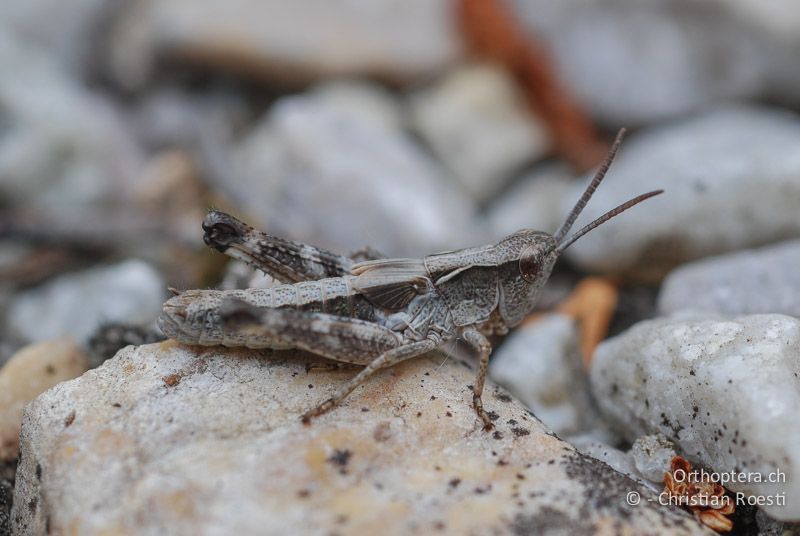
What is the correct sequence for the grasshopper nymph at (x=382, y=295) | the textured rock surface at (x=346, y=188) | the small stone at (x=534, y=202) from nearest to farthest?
the grasshopper nymph at (x=382, y=295), the textured rock surface at (x=346, y=188), the small stone at (x=534, y=202)

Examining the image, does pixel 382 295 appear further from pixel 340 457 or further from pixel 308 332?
pixel 340 457

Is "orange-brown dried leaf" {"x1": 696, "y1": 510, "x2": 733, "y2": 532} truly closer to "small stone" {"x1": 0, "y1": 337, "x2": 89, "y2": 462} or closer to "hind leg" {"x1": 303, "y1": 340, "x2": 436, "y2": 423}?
"hind leg" {"x1": 303, "y1": 340, "x2": 436, "y2": 423}

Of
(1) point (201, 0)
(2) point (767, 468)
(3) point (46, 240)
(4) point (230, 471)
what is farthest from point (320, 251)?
(1) point (201, 0)

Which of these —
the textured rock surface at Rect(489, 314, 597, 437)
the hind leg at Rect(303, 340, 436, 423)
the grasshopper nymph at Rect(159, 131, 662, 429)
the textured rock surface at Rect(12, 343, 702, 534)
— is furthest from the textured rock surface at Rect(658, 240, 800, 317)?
the hind leg at Rect(303, 340, 436, 423)

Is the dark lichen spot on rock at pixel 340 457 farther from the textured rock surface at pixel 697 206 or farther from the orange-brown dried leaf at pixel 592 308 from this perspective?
the textured rock surface at pixel 697 206

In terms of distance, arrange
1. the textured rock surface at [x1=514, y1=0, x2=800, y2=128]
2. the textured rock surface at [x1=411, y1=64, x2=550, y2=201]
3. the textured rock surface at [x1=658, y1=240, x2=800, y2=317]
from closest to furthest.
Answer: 1. the textured rock surface at [x1=658, y1=240, x2=800, y2=317]
2. the textured rock surface at [x1=514, y1=0, x2=800, y2=128]
3. the textured rock surface at [x1=411, y1=64, x2=550, y2=201]

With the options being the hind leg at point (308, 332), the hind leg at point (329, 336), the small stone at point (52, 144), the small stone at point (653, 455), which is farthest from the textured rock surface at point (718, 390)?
the small stone at point (52, 144)
